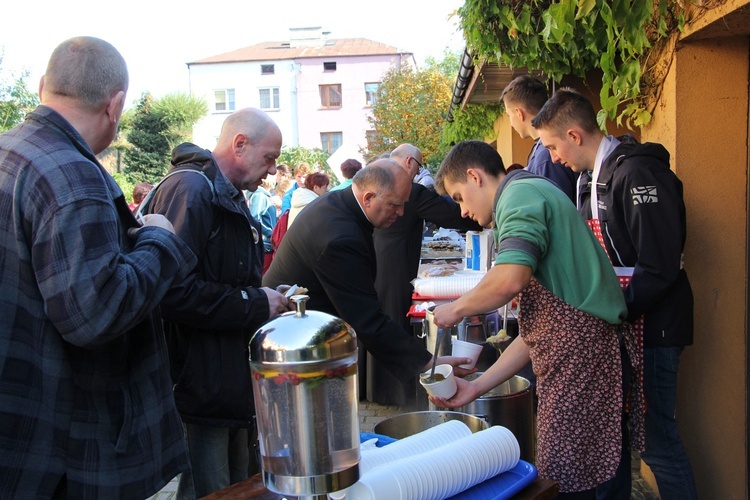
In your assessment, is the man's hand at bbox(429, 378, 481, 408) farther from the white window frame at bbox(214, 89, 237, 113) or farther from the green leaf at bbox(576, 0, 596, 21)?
the white window frame at bbox(214, 89, 237, 113)

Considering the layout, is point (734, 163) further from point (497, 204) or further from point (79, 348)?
point (79, 348)

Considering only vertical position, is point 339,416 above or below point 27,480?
above

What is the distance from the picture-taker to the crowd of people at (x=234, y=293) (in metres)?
1.75

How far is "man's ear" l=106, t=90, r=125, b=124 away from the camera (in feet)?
6.35

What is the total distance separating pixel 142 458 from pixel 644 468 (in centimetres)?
333

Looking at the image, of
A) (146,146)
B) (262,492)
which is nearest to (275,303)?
(262,492)

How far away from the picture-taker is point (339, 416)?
59.6 inches

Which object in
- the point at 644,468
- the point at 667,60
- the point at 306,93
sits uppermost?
the point at 306,93

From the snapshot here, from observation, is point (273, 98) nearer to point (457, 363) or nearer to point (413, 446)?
point (457, 363)

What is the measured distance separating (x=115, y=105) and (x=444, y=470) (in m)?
1.39

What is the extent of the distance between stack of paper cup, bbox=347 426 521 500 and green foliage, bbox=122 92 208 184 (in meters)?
38.4

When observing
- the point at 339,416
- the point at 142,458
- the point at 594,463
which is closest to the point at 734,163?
the point at 594,463

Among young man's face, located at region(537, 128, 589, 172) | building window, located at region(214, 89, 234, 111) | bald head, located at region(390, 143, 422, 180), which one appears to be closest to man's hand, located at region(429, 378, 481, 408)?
young man's face, located at region(537, 128, 589, 172)

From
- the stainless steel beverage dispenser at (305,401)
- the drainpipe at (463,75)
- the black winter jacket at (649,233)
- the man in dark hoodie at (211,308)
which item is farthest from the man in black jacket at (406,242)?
the stainless steel beverage dispenser at (305,401)
